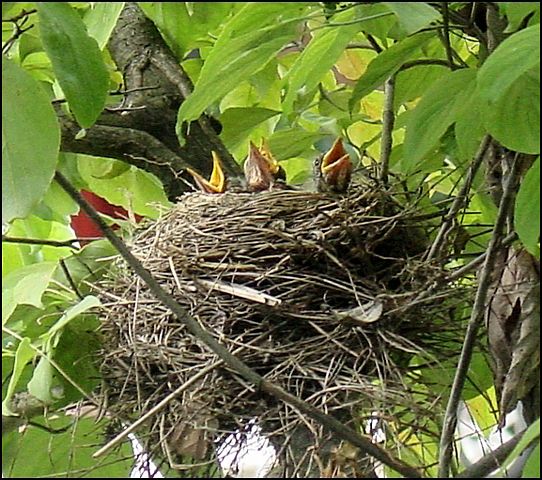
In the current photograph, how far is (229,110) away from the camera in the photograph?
1.09 m

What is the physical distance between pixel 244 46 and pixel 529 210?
211 mm

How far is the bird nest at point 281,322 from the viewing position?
772 millimetres

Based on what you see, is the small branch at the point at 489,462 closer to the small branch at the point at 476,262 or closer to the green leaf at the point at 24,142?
the small branch at the point at 476,262

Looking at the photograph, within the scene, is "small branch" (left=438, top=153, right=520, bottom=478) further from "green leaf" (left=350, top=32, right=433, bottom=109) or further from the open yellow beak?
the open yellow beak

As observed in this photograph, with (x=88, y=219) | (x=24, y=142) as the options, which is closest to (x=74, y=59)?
(x=24, y=142)

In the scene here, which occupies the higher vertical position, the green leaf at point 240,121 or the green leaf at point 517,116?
the green leaf at point 517,116

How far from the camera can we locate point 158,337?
87 cm

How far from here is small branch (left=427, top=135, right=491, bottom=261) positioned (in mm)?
779

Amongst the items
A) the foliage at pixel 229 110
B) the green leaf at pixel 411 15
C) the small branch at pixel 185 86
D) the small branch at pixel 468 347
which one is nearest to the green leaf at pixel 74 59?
the foliage at pixel 229 110

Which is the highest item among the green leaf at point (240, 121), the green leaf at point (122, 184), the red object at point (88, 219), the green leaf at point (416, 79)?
the green leaf at point (416, 79)

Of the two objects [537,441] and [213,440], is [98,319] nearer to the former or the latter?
[213,440]

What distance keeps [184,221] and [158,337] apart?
0.17 m

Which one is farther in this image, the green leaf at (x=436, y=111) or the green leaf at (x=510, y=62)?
the green leaf at (x=436, y=111)

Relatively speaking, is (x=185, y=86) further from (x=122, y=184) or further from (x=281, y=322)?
(x=281, y=322)
